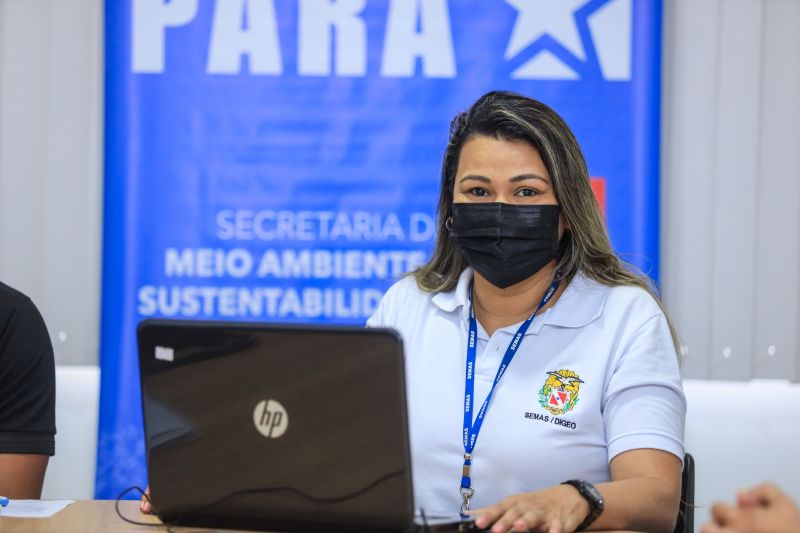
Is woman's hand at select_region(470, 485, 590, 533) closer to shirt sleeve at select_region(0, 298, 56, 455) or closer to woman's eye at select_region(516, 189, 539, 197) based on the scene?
woman's eye at select_region(516, 189, 539, 197)

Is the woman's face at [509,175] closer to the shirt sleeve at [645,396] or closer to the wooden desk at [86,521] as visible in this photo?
the shirt sleeve at [645,396]

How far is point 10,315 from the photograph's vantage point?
6.89 ft

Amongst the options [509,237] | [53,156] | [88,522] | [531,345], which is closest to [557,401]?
[531,345]

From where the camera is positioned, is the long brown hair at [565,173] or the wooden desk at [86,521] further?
the long brown hair at [565,173]

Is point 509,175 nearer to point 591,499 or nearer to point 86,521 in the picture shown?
point 591,499

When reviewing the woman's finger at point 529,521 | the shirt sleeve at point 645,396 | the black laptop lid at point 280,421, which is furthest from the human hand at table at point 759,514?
the shirt sleeve at point 645,396

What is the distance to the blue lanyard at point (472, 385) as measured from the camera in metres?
1.88

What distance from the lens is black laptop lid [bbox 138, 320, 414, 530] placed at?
4.34 ft

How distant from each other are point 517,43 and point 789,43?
3.05 feet

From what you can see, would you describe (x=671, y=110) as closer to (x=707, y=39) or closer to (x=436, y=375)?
(x=707, y=39)

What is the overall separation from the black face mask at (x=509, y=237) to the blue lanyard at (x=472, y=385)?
0.09 metres

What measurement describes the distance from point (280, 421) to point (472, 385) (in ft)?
2.30

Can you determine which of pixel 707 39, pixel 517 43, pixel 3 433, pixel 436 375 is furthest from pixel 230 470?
pixel 707 39

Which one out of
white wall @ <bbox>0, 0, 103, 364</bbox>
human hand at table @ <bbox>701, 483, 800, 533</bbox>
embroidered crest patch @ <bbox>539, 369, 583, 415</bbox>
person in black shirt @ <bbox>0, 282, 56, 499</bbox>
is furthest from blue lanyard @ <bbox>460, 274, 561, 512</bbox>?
white wall @ <bbox>0, 0, 103, 364</bbox>
